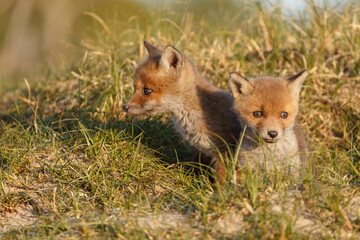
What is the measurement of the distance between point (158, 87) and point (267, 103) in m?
1.26

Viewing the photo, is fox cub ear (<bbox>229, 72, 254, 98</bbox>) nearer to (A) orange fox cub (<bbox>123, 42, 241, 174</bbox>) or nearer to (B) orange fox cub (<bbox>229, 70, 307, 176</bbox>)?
(B) orange fox cub (<bbox>229, 70, 307, 176</bbox>)

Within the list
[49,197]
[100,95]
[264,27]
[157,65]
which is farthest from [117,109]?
[264,27]

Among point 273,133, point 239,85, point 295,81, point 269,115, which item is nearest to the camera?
point 273,133

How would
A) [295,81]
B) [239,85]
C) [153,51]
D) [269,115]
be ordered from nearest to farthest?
[269,115], [295,81], [239,85], [153,51]

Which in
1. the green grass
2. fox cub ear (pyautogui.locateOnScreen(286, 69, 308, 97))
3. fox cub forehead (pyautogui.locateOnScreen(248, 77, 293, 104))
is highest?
fox cub ear (pyautogui.locateOnScreen(286, 69, 308, 97))

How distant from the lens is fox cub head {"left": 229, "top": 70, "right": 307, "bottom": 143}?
397 centimetres

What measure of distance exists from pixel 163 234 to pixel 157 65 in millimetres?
2171

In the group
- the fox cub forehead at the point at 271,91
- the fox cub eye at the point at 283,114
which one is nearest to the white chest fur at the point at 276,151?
the fox cub eye at the point at 283,114

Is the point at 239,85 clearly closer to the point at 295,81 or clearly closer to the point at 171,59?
the point at 295,81

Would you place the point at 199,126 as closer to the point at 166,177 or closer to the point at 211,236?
the point at 166,177

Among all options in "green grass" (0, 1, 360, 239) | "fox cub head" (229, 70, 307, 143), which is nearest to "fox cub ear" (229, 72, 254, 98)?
"fox cub head" (229, 70, 307, 143)

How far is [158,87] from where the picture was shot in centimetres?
461

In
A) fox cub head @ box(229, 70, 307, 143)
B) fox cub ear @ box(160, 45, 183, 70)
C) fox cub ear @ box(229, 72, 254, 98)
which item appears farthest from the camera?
fox cub ear @ box(160, 45, 183, 70)

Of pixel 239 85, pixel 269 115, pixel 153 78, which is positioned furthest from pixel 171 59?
pixel 269 115
